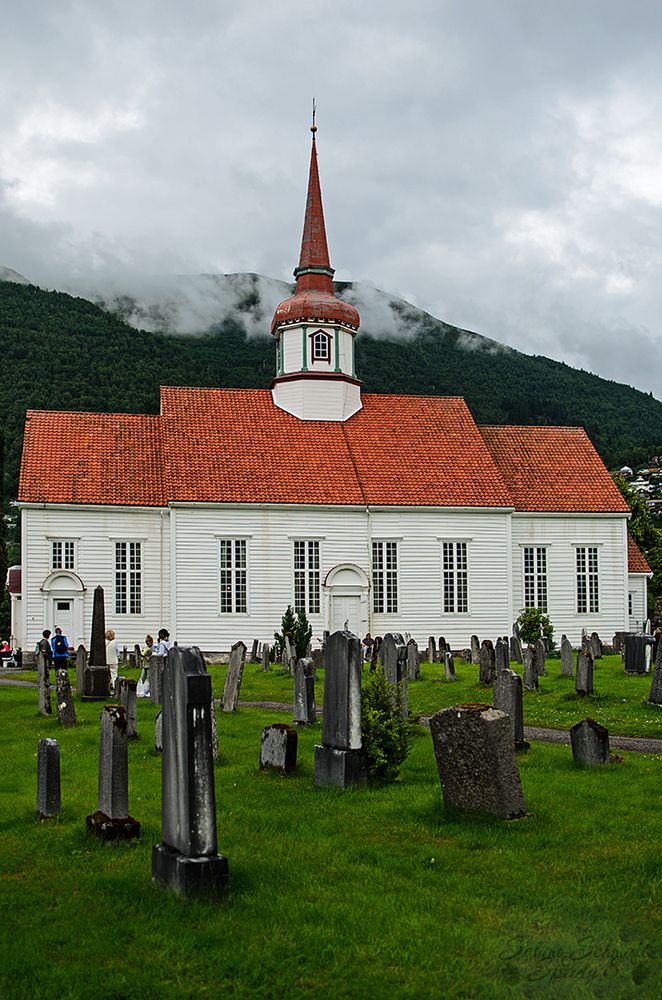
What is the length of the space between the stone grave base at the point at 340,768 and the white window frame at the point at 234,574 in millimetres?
27027

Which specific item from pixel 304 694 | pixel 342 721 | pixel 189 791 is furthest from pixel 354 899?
pixel 304 694

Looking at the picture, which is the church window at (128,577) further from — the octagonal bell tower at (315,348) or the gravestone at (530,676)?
the gravestone at (530,676)

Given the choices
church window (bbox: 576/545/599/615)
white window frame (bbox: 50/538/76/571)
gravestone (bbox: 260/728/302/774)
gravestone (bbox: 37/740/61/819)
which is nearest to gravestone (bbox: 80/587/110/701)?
gravestone (bbox: 260/728/302/774)

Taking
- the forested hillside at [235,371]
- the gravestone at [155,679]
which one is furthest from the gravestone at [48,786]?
the forested hillside at [235,371]

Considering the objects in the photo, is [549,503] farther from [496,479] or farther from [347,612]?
[347,612]

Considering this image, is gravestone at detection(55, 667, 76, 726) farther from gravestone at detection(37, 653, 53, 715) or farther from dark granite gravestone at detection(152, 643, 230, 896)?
dark granite gravestone at detection(152, 643, 230, 896)

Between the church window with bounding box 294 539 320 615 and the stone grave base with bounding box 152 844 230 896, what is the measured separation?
3152cm

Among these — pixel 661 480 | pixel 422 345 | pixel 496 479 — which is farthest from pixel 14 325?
pixel 661 480

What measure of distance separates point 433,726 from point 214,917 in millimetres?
3305

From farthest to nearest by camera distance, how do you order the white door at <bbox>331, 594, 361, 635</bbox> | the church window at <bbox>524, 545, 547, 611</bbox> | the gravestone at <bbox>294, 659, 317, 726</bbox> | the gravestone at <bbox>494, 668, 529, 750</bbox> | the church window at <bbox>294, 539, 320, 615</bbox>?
the church window at <bbox>524, 545, 547, 611</bbox> → the white door at <bbox>331, 594, 361, 635</bbox> → the church window at <bbox>294, 539, 320, 615</bbox> → the gravestone at <bbox>294, 659, 317, 726</bbox> → the gravestone at <bbox>494, 668, 529, 750</bbox>

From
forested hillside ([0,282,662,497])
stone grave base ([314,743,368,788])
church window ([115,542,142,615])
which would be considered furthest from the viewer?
forested hillside ([0,282,662,497])

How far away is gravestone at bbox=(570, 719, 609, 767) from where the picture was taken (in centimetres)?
1191

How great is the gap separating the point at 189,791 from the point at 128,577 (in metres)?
31.6

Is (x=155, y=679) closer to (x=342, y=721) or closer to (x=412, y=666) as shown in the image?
(x=412, y=666)
